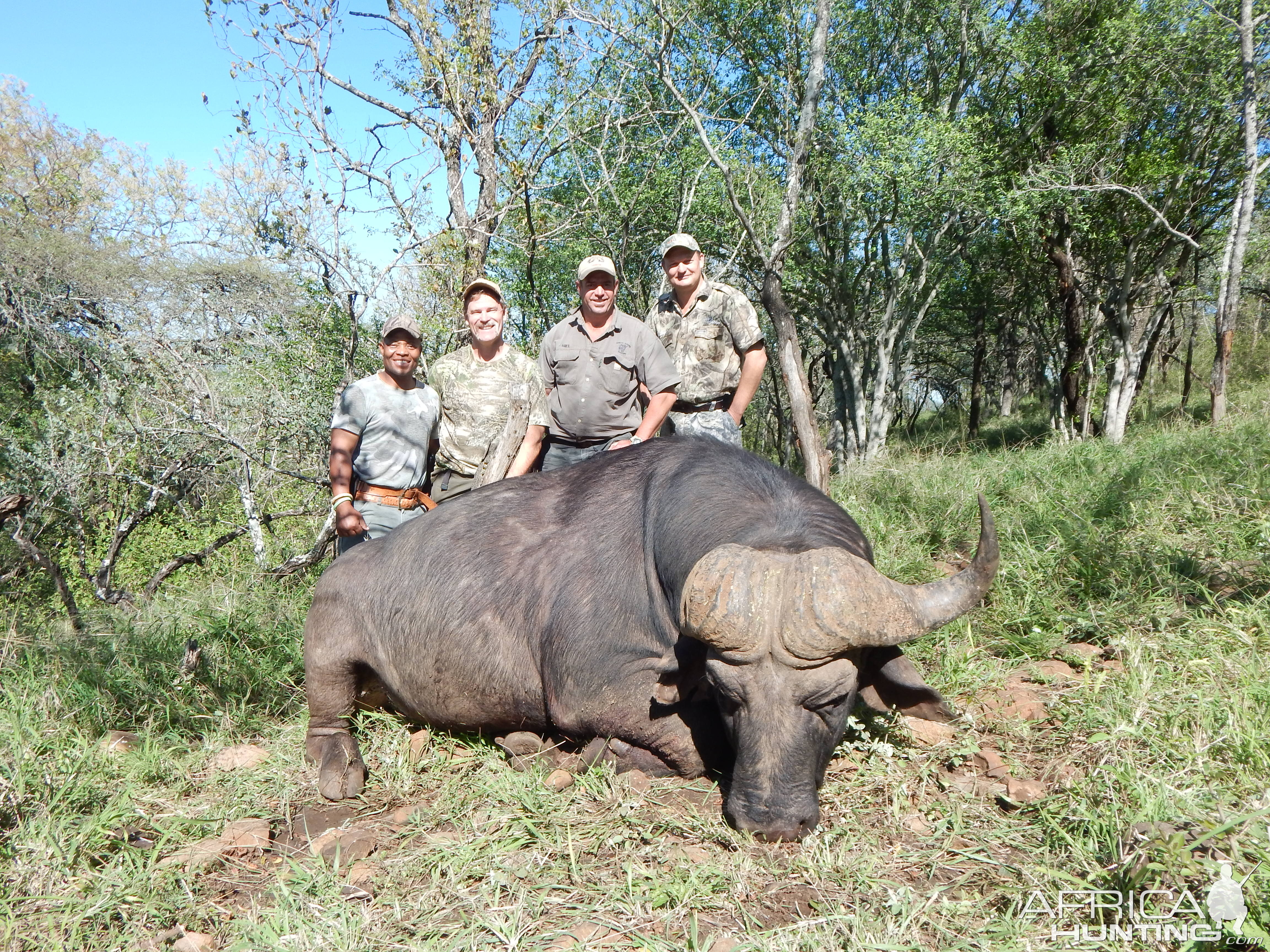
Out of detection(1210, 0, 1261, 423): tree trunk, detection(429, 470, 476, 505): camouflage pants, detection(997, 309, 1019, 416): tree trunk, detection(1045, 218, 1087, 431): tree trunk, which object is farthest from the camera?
detection(997, 309, 1019, 416): tree trunk

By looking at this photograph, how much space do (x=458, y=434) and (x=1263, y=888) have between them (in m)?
4.94

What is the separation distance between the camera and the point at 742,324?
19.0 ft

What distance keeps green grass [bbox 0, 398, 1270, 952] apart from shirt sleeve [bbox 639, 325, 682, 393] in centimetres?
241

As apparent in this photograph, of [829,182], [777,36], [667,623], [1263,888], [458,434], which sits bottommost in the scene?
[1263,888]

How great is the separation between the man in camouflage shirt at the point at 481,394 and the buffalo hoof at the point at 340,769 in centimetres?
194

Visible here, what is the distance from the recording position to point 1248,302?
32.7 meters

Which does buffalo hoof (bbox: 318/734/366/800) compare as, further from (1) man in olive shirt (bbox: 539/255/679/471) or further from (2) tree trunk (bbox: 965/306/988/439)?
(2) tree trunk (bbox: 965/306/988/439)

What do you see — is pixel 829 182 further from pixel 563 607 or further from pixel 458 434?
pixel 563 607

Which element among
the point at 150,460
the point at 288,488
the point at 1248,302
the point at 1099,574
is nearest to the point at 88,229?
the point at 150,460

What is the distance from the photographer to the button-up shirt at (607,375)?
5.33 m

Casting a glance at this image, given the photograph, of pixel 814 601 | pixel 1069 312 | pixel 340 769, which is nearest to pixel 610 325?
pixel 814 601

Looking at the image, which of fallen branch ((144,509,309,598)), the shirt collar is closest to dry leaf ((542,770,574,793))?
the shirt collar

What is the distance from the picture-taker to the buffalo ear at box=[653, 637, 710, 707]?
3.28m

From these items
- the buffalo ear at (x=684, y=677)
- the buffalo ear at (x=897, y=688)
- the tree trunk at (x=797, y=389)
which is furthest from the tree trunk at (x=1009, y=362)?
the buffalo ear at (x=684, y=677)
